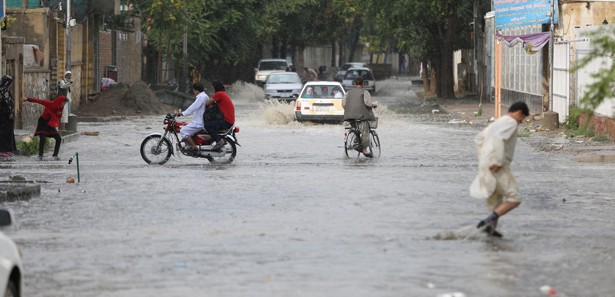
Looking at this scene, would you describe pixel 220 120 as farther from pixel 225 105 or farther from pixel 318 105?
pixel 318 105

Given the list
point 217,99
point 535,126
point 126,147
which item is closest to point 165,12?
point 535,126

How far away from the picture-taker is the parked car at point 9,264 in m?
8.09

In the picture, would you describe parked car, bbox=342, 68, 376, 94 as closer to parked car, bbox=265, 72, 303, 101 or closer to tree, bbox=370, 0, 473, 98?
tree, bbox=370, 0, 473, 98

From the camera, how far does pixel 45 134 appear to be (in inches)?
1057

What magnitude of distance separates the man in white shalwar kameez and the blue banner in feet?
90.0

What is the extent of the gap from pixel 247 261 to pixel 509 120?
329 cm

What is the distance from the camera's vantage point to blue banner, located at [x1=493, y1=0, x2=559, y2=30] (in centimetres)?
4162

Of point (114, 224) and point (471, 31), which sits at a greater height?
point (471, 31)

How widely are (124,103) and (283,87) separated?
34.0 ft

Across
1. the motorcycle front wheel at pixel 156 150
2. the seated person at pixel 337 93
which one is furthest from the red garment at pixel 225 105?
the seated person at pixel 337 93

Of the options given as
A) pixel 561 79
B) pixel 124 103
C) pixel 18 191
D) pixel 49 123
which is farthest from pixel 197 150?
pixel 124 103

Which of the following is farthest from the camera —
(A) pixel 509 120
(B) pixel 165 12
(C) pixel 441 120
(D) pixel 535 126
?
(B) pixel 165 12

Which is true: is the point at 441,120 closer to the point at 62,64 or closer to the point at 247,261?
the point at 62,64

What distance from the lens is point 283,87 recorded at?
58.1 metres
